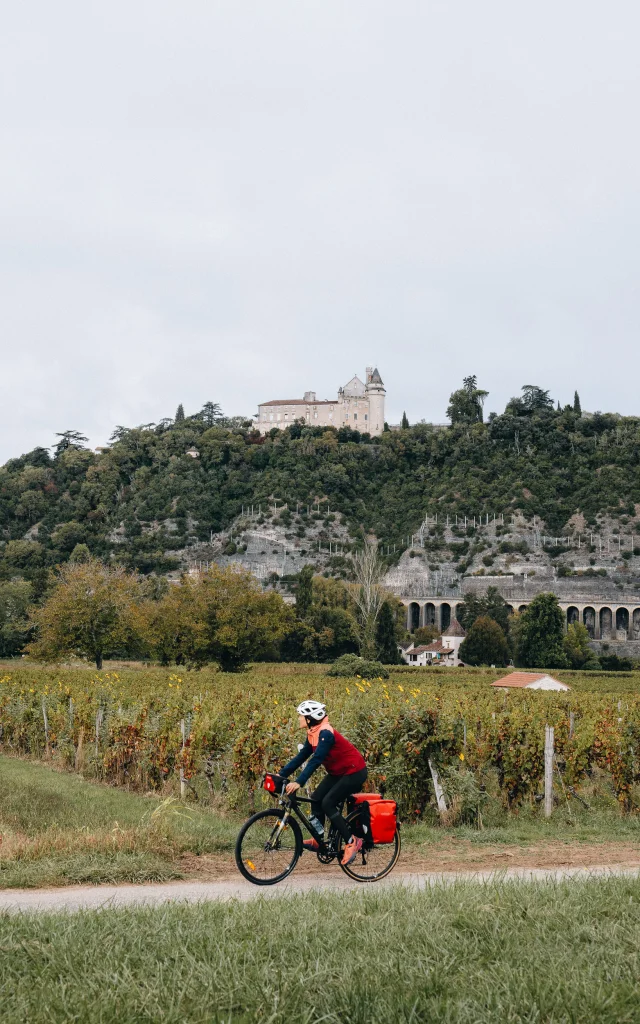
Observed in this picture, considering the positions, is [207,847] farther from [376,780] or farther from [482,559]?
[482,559]

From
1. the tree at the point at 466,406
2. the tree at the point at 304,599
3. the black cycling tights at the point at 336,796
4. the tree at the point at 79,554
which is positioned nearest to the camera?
the black cycling tights at the point at 336,796

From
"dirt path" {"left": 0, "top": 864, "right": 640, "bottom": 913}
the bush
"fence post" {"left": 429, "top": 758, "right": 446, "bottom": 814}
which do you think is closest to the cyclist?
"dirt path" {"left": 0, "top": 864, "right": 640, "bottom": 913}

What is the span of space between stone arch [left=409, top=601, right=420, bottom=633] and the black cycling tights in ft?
337

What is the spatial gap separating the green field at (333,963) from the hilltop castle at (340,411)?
149756 millimetres

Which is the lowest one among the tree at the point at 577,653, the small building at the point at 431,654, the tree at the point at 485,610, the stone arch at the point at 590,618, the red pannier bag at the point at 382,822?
the small building at the point at 431,654

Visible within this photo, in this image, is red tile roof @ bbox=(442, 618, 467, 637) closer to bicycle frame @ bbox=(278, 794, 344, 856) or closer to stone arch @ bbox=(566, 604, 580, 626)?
stone arch @ bbox=(566, 604, 580, 626)

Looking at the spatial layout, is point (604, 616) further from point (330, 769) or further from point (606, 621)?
point (330, 769)

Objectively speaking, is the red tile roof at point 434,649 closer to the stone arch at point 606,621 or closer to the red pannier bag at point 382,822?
the stone arch at point 606,621

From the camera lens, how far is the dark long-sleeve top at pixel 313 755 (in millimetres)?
7742

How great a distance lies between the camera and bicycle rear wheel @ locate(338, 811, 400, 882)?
8.20 meters

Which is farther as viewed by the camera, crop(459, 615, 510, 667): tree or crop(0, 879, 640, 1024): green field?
crop(459, 615, 510, 667): tree

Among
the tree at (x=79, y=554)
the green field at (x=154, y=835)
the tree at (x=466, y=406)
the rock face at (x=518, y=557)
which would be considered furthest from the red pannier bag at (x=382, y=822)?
the tree at (x=466, y=406)

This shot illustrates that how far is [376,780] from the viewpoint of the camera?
11539 mm

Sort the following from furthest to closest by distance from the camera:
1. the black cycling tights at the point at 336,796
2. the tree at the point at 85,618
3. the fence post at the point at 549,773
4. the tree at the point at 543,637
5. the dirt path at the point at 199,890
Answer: the tree at the point at 543,637, the tree at the point at 85,618, the fence post at the point at 549,773, the black cycling tights at the point at 336,796, the dirt path at the point at 199,890
